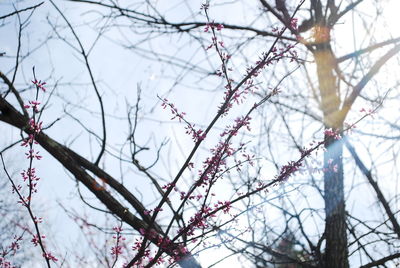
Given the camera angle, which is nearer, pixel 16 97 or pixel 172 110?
pixel 172 110

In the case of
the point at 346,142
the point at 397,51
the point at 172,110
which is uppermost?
the point at 397,51

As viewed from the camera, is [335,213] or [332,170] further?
[332,170]

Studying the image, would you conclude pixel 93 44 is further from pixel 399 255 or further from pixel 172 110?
pixel 399 255

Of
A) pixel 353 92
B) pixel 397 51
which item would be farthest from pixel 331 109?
pixel 397 51

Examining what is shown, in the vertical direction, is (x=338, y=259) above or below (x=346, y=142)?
below

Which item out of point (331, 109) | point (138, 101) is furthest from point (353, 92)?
point (138, 101)

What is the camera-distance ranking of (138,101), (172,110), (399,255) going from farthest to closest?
1. (138,101)
2. (399,255)
3. (172,110)

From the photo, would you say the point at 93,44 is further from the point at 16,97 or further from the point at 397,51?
the point at 397,51

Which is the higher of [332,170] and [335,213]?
[332,170]

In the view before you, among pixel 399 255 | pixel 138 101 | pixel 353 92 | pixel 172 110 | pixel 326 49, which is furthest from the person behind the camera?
pixel 326 49

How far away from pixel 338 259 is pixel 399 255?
63 centimetres

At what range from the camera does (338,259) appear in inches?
131

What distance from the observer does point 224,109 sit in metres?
1.95

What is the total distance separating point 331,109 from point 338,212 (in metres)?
1.29
